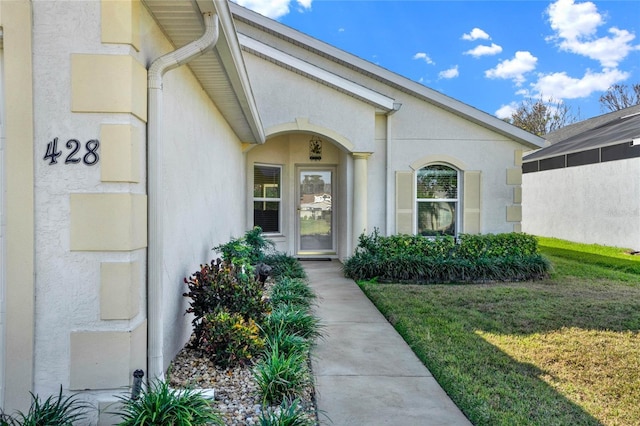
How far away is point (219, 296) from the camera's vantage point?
14.2ft

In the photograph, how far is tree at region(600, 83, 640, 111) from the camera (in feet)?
108

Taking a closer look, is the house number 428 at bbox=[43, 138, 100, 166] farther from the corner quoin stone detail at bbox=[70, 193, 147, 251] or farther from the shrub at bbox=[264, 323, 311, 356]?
the shrub at bbox=[264, 323, 311, 356]

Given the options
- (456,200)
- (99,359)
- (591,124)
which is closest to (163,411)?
(99,359)

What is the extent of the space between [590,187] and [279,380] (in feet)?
53.2

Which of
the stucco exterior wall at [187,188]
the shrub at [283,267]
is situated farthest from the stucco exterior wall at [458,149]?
the stucco exterior wall at [187,188]

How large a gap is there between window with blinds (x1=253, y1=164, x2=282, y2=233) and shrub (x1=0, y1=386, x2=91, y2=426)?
8.34 m

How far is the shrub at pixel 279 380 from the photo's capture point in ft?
11.0

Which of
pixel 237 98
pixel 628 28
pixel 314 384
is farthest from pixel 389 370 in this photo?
pixel 628 28

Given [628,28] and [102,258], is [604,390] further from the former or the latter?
[628,28]

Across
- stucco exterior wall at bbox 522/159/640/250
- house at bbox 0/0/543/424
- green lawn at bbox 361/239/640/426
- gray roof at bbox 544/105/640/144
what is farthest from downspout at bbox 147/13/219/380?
gray roof at bbox 544/105/640/144

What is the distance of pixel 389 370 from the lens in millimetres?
4266

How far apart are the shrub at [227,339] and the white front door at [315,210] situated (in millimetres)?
7638

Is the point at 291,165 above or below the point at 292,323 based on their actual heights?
above

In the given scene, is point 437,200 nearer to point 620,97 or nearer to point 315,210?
point 315,210
